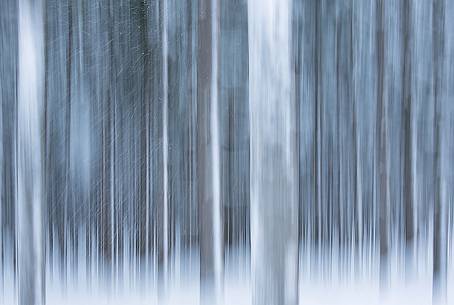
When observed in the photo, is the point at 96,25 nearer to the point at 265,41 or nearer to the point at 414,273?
the point at 414,273

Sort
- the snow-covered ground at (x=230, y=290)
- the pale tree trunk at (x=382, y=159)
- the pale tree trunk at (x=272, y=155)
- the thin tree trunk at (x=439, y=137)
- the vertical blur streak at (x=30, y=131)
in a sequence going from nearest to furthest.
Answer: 1. the pale tree trunk at (x=272, y=155)
2. the vertical blur streak at (x=30, y=131)
3. the snow-covered ground at (x=230, y=290)
4. the thin tree trunk at (x=439, y=137)
5. the pale tree trunk at (x=382, y=159)

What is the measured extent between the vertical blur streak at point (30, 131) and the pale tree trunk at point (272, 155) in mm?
1087

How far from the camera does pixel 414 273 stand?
3.50 metres

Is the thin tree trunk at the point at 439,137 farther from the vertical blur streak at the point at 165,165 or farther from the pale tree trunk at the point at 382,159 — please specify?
the vertical blur streak at the point at 165,165

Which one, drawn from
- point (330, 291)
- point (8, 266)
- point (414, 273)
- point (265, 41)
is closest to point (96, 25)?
point (8, 266)

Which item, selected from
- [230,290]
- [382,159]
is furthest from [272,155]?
[382,159]

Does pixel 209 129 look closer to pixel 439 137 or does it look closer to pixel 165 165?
pixel 165 165

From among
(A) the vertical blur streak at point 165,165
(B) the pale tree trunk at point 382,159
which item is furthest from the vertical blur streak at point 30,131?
(B) the pale tree trunk at point 382,159

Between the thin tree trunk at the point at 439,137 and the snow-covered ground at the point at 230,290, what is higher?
the thin tree trunk at the point at 439,137

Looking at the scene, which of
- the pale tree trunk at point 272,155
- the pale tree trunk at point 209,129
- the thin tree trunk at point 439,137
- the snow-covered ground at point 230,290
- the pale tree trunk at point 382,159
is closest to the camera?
the pale tree trunk at point 272,155

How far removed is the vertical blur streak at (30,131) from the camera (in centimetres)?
175

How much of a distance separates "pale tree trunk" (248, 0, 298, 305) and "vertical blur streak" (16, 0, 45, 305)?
3.57ft

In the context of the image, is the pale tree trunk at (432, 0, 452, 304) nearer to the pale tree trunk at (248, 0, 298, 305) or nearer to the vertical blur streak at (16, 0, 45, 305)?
the vertical blur streak at (16, 0, 45, 305)

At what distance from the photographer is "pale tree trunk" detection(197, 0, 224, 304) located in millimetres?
2686
